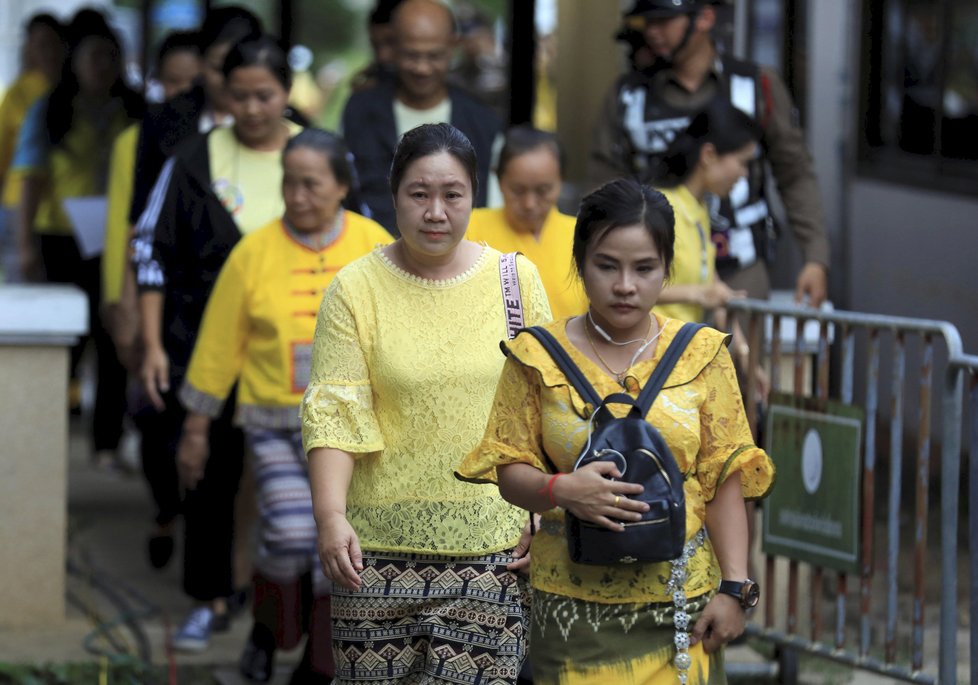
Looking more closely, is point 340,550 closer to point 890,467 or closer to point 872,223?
point 890,467

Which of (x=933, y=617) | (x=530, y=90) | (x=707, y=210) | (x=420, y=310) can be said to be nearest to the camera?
(x=420, y=310)

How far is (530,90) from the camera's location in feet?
35.5

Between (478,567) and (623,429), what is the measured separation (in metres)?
0.80

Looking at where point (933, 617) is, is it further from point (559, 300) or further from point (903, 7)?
point (903, 7)

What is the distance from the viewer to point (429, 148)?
412 cm

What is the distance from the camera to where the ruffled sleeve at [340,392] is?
414 cm

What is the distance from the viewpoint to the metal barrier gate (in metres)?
5.24

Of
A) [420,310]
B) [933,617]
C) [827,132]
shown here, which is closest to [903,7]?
[827,132]

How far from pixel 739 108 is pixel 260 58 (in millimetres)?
1609

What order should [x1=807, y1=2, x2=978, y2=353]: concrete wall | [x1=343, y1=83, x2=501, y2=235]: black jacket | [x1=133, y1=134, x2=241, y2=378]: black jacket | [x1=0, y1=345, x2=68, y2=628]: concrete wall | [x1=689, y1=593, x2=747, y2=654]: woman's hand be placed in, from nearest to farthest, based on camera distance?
[x1=689, y1=593, x2=747, y2=654]: woman's hand < [x1=133, y1=134, x2=241, y2=378]: black jacket < [x1=343, y1=83, x2=501, y2=235]: black jacket < [x1=0, y1=345, x2=68, y2=628]: concrete wall < [x1=807, y1=2, x2=978, y2=353]: concrete wall

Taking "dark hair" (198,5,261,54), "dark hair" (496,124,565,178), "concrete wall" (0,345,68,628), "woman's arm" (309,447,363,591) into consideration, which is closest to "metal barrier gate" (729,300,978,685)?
"dark hair" (496,124,565,178)

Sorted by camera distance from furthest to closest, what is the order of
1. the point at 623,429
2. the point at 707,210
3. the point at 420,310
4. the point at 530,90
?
the point at 530,90
the point at 707,210
the point at 420,310
the point at 623,429

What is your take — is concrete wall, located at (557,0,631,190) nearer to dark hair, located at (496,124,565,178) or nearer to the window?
the window

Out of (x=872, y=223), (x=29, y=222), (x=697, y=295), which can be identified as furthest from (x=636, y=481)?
(x=872, y=223)
